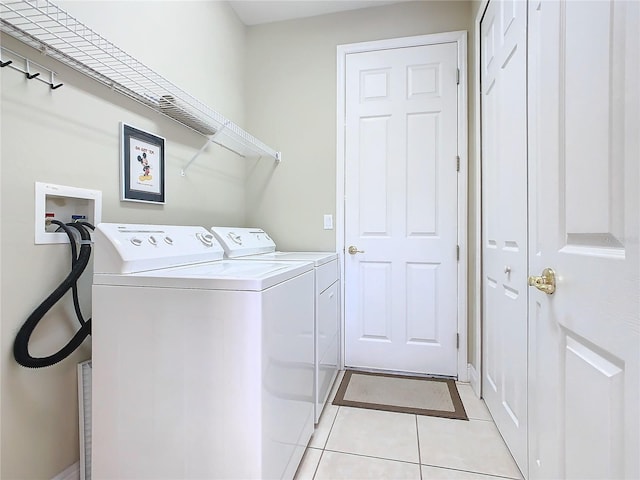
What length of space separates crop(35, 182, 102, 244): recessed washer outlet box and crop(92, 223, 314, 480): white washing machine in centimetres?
18

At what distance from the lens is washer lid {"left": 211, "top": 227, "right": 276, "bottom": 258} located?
190 cm

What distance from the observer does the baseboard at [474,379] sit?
2.10 metres

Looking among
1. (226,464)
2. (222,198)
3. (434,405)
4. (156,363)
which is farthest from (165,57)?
(434,405)

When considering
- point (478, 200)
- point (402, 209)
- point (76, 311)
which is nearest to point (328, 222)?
point (402, 209)

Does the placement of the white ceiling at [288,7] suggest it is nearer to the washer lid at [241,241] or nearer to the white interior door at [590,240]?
the washer lid at [241,241]

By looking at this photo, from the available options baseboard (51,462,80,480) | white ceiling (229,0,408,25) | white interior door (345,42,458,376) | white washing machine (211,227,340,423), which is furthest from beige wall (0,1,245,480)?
white interior door (345,42,458,376)

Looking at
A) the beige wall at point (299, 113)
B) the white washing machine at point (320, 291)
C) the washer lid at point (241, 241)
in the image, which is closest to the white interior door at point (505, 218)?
the white washing machine at point (320, 291)

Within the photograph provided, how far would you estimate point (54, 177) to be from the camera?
1208mm

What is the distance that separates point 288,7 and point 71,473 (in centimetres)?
295

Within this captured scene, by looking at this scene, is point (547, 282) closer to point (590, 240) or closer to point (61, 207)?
point (590, 240)

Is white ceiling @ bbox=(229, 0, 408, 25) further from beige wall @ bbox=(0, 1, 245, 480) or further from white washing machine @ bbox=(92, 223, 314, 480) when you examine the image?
white washing machine @ bbox=(92, 223, 314, 480)

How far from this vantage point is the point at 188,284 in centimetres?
108

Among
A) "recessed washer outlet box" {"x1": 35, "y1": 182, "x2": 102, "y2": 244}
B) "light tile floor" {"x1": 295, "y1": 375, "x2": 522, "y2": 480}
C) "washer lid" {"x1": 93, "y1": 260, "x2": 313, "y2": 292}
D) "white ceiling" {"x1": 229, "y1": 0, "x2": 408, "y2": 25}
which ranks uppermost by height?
"white ceiling" {"x1": 229, "y1": 0, "x2": 408, "y2": 25}

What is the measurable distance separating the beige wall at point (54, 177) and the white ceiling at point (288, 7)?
77 centimetres
